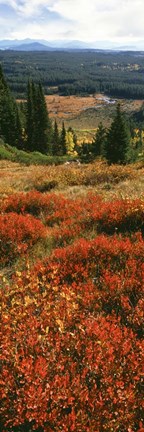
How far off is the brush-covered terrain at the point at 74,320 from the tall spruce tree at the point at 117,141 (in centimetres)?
3838

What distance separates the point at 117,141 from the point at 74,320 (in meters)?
43.8

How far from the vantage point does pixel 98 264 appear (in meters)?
7.11

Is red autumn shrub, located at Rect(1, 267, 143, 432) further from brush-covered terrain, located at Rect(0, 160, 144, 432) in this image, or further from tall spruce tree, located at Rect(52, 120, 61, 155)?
tall spruce tree, located at Rect(52, 120, 61, 155)

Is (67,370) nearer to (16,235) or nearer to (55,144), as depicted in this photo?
(16,235)

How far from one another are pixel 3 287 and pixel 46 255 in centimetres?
156

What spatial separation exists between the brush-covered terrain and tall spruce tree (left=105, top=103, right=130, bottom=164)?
1511 inches

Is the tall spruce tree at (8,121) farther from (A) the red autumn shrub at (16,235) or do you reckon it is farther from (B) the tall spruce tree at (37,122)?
(A) the red autumn shrub at (16,235)

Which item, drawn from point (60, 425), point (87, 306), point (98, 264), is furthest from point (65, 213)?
point (60, 425)

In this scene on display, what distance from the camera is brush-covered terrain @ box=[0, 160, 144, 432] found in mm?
4080

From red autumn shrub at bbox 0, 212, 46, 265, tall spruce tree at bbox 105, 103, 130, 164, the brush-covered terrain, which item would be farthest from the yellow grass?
tall spruce tree at bbox 105, 103, 130, 164

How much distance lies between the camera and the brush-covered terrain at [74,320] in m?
4.08

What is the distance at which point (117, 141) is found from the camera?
47125 mm

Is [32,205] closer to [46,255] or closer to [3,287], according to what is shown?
[46,255]

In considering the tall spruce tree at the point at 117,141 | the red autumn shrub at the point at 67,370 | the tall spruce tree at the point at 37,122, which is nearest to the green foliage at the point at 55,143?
the tall spruce tree at the point at 37,122
